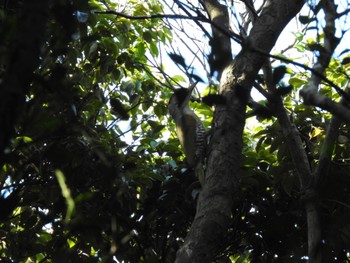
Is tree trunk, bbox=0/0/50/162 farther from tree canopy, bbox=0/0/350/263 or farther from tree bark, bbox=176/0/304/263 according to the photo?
tree bark, bbox=176/0/304/263

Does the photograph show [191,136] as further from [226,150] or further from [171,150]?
[226,150]

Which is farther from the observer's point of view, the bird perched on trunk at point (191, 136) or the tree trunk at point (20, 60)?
the bird perched on trunk at point (191, 136)

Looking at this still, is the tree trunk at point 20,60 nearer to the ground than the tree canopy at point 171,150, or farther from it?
nearer to the ground

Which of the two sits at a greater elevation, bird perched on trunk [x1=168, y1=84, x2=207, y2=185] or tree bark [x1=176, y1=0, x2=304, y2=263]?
bird perched on trunk [x1=168, y1=84, x2=207, y2=185]

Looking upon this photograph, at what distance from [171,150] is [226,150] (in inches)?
60.6

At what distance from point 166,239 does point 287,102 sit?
4.44 feet

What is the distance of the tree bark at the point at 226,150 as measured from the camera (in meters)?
1.82

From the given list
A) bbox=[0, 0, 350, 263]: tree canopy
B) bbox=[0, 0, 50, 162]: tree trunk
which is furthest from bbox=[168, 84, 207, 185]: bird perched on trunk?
bbox=[0, 0, 50, 162]: tree trunk

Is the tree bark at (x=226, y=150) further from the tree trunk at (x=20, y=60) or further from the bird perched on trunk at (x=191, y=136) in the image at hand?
the tree trunk at (x=20, y=60)

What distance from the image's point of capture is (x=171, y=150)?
11.7 ft

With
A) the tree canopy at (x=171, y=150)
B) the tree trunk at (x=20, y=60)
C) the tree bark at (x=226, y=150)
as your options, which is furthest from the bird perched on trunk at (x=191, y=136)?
the tree trunk at (x=20, y=60)

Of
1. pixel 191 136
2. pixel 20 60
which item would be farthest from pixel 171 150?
pixel 20 60

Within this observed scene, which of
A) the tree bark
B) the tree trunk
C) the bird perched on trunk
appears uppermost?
the bird perched on trunk

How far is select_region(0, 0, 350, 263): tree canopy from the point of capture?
55.6 inches
